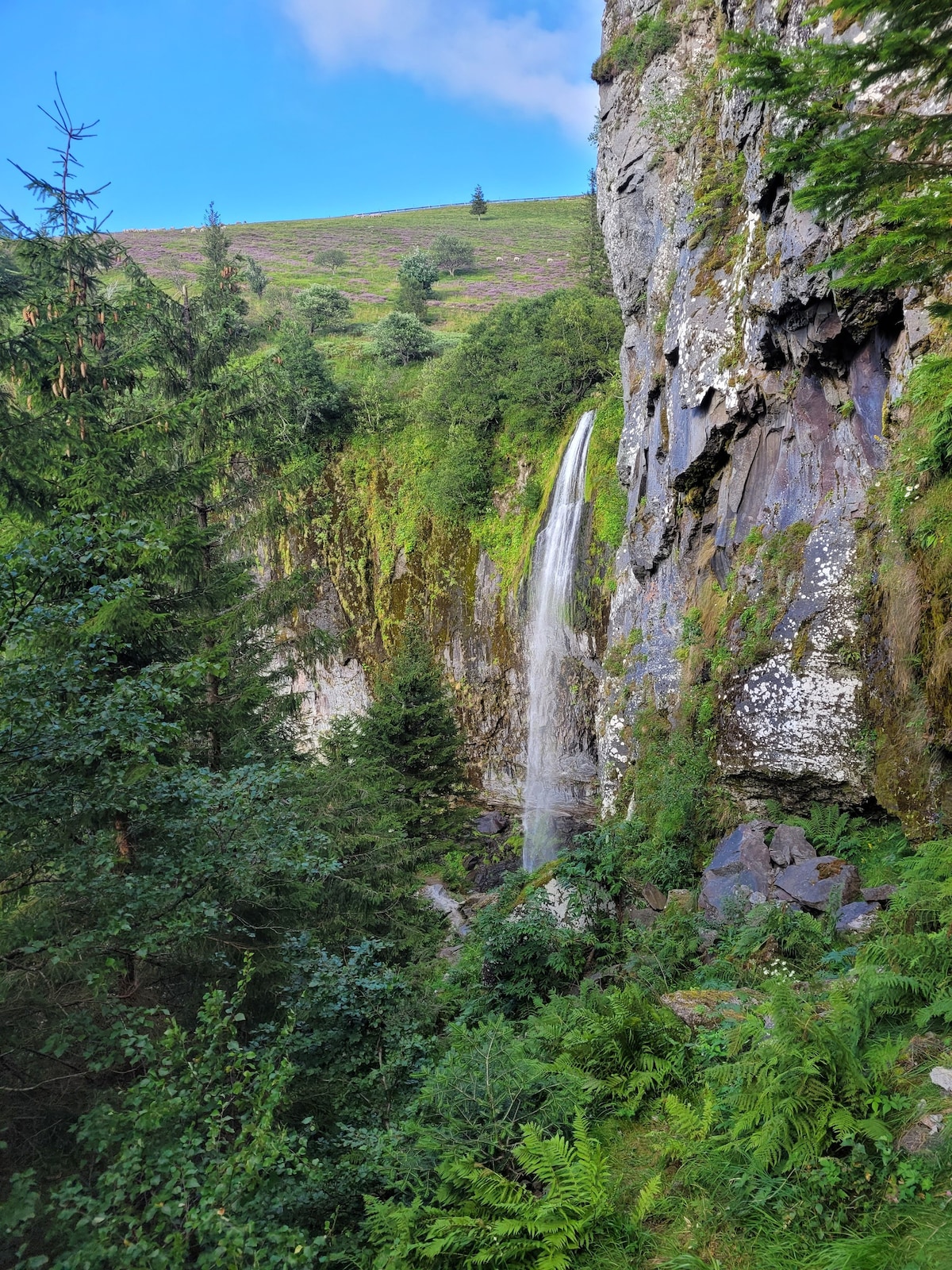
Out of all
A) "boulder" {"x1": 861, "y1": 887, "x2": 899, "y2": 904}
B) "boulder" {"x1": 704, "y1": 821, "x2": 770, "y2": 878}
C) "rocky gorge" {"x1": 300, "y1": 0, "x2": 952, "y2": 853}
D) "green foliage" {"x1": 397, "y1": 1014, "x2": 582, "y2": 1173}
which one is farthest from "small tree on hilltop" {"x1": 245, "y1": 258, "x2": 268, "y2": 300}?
"green foliage" {"x1": 397, "y1": 1014, "x2": 582, "y2": 1173}

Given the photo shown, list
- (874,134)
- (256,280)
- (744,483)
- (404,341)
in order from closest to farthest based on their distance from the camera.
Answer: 1. (874,134)
2. (744,483)
3. (404,341)
4. (256,280)

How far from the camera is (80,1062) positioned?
15.8 ft

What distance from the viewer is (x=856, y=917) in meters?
5.74

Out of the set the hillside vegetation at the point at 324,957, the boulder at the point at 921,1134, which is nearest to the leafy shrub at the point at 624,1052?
the hillside vegetation at the point at 324,957

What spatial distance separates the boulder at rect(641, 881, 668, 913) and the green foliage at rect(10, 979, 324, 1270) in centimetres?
524

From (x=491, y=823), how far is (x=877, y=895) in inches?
481

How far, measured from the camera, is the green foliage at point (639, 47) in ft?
43.0

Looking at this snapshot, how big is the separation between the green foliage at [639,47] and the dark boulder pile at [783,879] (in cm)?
1422

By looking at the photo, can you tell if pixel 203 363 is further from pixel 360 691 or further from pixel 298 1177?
pixel 360 691

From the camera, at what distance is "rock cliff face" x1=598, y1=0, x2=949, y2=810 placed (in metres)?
7.76

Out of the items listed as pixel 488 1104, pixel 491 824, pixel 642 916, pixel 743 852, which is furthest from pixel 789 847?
pixel 491 824

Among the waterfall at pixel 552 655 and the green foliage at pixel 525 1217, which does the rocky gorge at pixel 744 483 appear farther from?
the green foliage at pixel 525 1217

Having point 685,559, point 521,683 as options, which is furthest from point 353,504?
point 685,559

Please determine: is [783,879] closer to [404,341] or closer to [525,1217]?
[525,1217]
